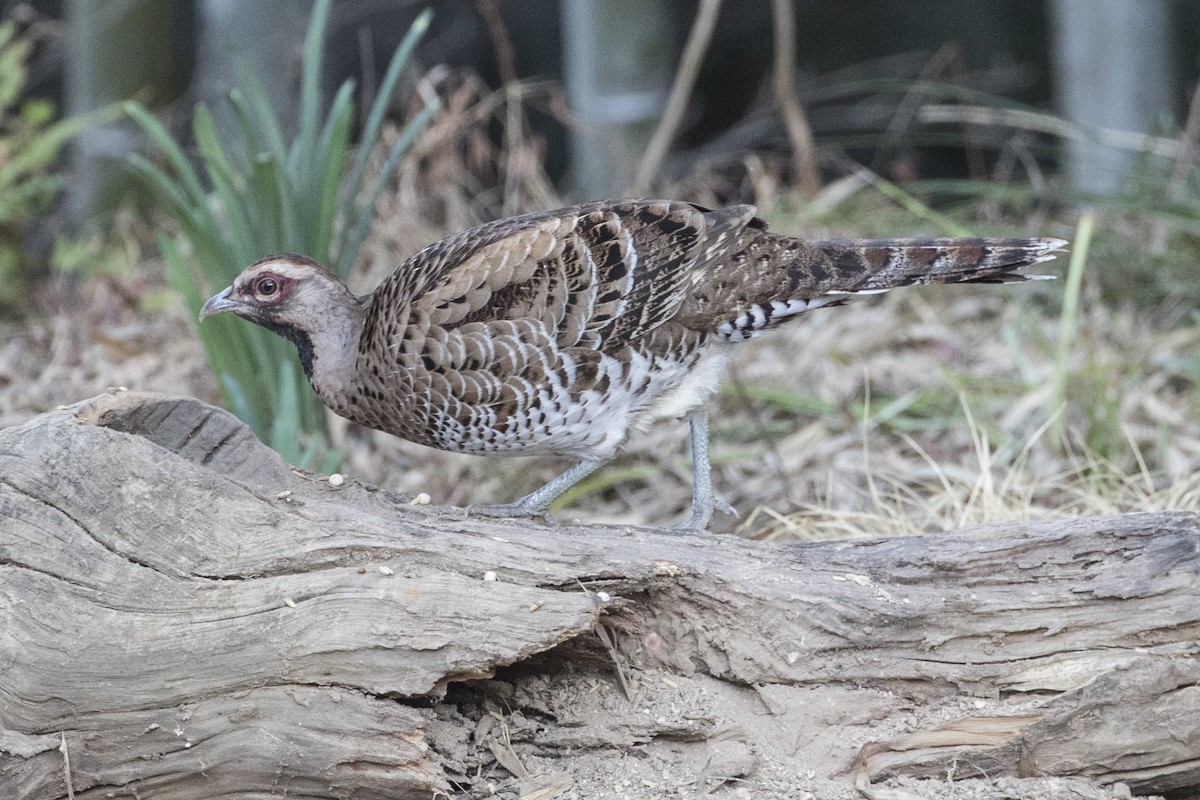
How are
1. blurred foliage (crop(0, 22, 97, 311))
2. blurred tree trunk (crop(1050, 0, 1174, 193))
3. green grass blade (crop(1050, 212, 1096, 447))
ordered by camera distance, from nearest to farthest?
green grass blade (crop(1050, 212, 1096, 447)) → blurred tree trunk (crop(1050, 0, 1174, 193)) → blurred foliage (crop(0, 22, 97, 311))

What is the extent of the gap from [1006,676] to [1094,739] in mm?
222

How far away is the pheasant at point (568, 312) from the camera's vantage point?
3.36 meters

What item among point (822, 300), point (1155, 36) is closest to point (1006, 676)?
point (822, 300)

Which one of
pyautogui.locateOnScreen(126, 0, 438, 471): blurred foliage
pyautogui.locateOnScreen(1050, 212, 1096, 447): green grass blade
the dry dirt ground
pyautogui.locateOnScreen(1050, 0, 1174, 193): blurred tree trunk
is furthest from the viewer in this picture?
pyautogui.locateOnScreen(1050, 0, 1174, 193): blurred tree trunk

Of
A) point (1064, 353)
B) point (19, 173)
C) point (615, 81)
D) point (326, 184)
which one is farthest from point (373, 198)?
point (19, 173)

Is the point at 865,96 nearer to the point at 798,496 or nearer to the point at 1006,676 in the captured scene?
the point at 798,496

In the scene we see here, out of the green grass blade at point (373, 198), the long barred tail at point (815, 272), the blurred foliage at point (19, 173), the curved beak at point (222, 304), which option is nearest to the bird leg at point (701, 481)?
the long barred tail at point (815, 272)

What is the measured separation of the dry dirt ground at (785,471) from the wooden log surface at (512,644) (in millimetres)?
13

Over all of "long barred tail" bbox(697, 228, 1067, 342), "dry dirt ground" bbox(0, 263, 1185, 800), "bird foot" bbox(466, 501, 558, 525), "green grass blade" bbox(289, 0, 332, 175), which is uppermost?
"green grass blade" bbox(289, 0, 332, 175)

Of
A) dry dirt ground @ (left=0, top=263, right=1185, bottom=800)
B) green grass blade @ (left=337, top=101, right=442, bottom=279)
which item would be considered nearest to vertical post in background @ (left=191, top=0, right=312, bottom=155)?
dry dirt ground @ (left=0, top=263, right=1185, bottom=800)

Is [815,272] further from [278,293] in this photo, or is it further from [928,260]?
[278,293]

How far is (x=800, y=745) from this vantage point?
274cm

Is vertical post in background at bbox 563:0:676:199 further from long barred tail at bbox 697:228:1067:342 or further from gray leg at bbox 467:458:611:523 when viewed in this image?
gray leg at bbox 467:458:611:523

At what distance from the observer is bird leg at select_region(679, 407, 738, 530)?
3676 millimetres
